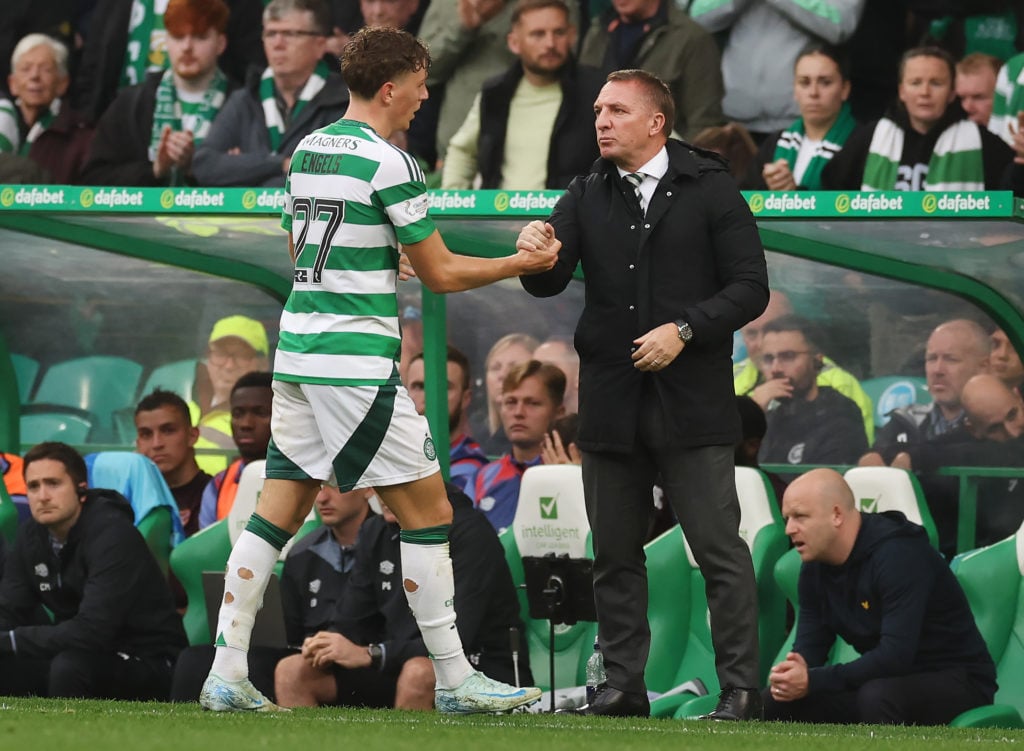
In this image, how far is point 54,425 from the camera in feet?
34.5

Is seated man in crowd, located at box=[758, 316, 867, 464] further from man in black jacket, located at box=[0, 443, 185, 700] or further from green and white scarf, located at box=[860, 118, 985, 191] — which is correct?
man in black jacket, located at box=[0, 443, 185, 700]

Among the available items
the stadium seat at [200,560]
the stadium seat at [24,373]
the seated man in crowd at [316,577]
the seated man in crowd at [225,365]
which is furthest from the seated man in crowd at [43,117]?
the seated man in crowd at [316,577]

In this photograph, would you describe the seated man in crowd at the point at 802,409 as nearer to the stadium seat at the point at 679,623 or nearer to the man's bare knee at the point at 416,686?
the stadium seat at the point at 679,623

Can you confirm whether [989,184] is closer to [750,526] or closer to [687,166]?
[750,526]

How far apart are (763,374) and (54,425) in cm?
384

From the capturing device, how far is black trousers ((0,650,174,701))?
27.9 feet

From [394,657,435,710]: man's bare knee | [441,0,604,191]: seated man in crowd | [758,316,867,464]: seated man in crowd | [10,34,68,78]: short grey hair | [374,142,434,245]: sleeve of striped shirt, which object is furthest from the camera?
[10,34,68,78]: short grey hair

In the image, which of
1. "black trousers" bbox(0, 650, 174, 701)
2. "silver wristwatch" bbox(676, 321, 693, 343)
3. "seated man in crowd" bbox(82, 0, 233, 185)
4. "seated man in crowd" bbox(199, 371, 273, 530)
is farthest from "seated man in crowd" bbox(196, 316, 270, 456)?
"silver wristwatch" bbox(676, 321, 693, 343)

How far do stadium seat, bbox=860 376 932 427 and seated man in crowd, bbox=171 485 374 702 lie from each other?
2.36 m

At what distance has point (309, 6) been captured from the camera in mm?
Result: 11398

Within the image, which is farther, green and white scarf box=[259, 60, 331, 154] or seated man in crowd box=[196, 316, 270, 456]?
green and white scarf box=[259, 60, 331, 154]

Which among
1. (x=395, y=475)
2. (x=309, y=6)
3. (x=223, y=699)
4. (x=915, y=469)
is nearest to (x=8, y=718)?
(x=223, y=699)

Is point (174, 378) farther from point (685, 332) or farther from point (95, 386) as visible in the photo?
point (685, 332)

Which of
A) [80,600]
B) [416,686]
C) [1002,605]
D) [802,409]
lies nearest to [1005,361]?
[802,409]
